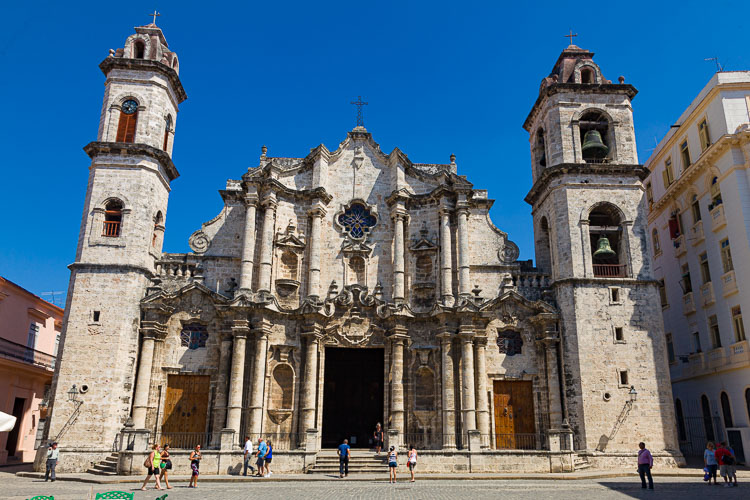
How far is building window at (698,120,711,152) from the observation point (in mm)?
28228

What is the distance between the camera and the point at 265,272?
85.7ft

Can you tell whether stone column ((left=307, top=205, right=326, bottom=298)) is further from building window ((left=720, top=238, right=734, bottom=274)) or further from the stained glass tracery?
building window ((left=720, top=238, right=734, bottom=274))

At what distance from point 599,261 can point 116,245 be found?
20876mm

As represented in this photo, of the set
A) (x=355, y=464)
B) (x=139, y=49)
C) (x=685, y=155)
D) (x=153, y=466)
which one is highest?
(x=139, y=49)

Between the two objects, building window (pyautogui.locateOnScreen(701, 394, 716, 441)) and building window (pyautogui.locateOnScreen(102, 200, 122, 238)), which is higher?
building window (pyautogui.locateOnScreen(102, 200, 122, 238))

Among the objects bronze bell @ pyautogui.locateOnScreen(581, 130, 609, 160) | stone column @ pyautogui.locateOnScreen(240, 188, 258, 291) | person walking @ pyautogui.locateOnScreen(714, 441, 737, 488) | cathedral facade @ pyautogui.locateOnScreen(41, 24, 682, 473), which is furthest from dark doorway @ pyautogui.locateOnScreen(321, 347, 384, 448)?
person walking @ pyautogui.locateOnScreen(714, 441, 737, 488)

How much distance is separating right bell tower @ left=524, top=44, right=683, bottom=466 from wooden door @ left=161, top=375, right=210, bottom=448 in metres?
14.6

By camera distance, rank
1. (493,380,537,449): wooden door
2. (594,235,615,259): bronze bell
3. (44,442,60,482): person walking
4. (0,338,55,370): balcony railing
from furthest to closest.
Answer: (0,338,55,370): balcony railing, (594,235,615,259): bronze bell, (493,380,537,449): wooden door, (44,442,60,482): person walking

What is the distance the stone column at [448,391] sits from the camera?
23.7 meters

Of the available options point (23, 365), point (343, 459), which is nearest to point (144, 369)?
point (23, 365)

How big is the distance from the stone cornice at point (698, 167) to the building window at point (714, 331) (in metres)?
6.71

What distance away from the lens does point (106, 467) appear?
70.2 feet

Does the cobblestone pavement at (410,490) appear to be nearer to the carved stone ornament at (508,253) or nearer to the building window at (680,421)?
the carved stone ornament at (508,253)

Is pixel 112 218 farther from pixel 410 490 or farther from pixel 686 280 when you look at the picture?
pixel 686 280
